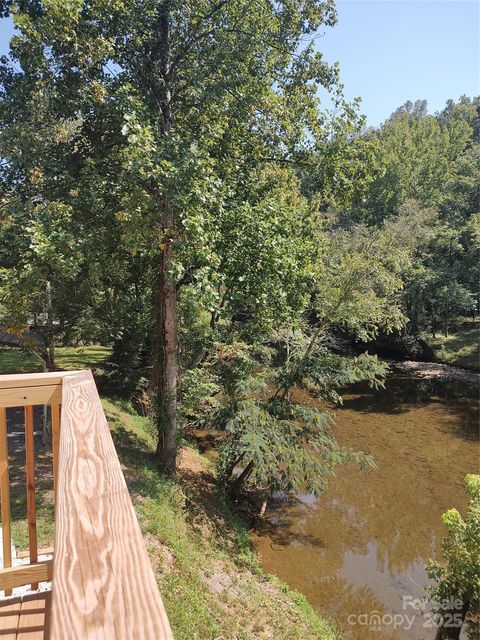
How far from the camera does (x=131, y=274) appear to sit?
11.1 metres

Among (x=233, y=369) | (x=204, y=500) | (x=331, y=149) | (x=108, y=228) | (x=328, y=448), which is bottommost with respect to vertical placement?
(x=204, y=500)

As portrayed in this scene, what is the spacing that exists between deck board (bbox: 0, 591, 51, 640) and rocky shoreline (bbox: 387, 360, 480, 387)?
22.9 metres

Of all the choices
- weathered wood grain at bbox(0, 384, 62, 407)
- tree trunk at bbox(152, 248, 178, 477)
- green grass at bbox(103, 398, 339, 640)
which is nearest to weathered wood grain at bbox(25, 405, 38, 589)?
weathered wood grain at bbox(0, 384, 62, 407)

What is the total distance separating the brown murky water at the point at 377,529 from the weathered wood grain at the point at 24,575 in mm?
6360

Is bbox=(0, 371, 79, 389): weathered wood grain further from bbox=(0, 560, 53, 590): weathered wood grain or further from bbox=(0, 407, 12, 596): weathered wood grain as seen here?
bbox=(0, 560, 53, 590): weathered wood grain

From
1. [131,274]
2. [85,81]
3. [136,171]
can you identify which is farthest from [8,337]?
[136,171]

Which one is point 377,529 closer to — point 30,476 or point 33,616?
point 33,616

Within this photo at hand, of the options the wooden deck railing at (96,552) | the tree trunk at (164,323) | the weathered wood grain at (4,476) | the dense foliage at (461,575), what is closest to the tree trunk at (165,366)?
the tree trunk at (164,323)

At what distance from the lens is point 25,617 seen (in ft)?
7.16

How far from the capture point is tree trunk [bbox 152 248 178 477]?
8.08 m

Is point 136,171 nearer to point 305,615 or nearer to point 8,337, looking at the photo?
point 305,615

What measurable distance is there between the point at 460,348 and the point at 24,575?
27.3m

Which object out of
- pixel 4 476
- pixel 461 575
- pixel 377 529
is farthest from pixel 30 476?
pixel 377 529

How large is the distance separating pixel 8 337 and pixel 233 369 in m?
10.1
